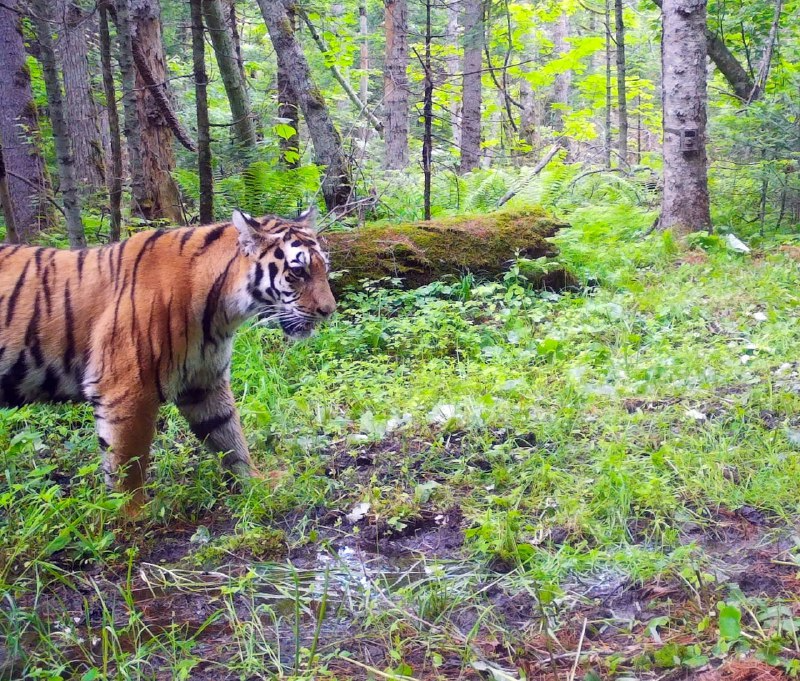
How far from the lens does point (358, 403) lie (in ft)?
16.6

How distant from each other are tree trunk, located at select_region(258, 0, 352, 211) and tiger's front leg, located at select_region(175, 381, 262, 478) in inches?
164

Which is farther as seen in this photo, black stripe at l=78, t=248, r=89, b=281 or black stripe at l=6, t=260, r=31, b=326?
black stripe at l=78, t=248, r=89, b=281

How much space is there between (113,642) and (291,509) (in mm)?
1311

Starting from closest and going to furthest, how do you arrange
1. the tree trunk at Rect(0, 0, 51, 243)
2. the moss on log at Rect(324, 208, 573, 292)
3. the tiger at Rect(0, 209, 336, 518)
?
the tiger at Rect(0, 209, 336, 518)
the moss on log at Rect(324, 208, 573, 292)
the tree trunk at Rect(0, 0, 51, 243)

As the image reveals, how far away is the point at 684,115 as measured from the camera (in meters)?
8.38

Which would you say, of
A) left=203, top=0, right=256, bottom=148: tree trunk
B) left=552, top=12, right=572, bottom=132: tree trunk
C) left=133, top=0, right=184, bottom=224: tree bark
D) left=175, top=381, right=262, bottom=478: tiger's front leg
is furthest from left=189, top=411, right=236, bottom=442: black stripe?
left=552, top=12, right=572, bottom=132: tree trunk

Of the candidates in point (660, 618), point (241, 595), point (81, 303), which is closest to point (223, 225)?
point (81, 303)

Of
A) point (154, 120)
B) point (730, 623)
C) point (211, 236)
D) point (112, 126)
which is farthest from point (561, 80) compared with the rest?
point (730, 623)

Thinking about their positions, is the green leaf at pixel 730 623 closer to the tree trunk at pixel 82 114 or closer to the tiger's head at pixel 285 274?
Result: the tiger's head at pixel 285 274

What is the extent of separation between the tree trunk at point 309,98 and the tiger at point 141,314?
401 cm

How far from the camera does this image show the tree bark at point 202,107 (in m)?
6.16

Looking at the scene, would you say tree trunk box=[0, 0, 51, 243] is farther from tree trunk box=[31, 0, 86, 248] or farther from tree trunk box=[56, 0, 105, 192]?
tree trunk box=[31, 0, 86, 248]

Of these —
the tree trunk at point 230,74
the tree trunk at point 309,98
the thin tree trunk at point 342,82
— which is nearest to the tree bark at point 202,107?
the tree trunk at point 309,98

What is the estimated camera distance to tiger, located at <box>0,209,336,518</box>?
3826mm
